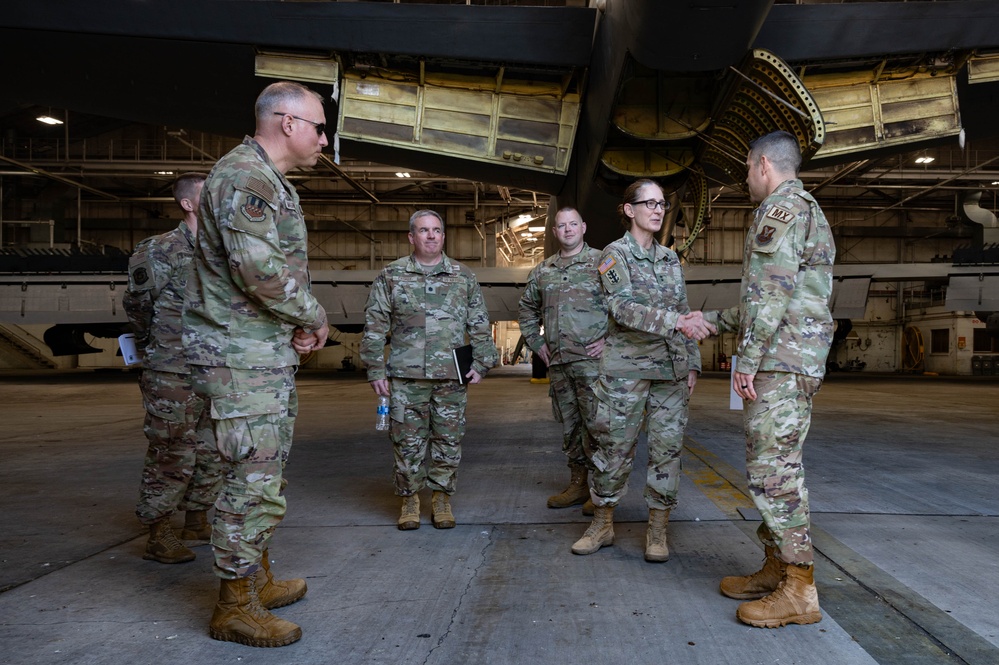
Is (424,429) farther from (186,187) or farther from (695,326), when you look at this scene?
(186,187)

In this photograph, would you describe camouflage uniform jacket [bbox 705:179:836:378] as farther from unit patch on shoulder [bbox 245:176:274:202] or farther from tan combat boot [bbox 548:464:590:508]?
tan combat boot [bbox 548:464:590:508]

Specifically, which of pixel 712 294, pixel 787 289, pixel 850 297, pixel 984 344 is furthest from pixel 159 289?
pixel 984 344

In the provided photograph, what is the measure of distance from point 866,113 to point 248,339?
5.47 metres

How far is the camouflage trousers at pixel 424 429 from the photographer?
159 inches

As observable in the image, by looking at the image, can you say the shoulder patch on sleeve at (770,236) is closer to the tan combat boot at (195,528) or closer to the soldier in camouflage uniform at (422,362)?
the soldier in camouflage uniform at (422,362)

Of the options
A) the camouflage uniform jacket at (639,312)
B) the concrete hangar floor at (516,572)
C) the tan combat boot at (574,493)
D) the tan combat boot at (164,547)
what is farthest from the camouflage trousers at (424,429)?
the tan combat boot at (164,547)

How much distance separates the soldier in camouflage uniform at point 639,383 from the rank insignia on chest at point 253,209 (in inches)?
72.9

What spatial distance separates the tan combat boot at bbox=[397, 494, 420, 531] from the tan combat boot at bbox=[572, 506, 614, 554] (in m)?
1.02

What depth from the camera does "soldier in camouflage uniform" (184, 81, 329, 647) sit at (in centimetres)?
242

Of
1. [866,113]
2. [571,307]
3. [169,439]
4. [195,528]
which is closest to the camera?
[169,439]

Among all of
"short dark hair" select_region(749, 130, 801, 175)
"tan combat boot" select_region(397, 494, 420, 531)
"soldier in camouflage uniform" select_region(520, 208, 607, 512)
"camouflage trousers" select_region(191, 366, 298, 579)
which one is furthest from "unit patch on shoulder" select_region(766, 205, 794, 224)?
"tan combat boot" select_region(397, 494, 420, 531)

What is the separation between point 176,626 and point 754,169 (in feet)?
10.2

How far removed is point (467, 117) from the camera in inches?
228

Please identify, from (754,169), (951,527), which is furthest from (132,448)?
(951,527)
